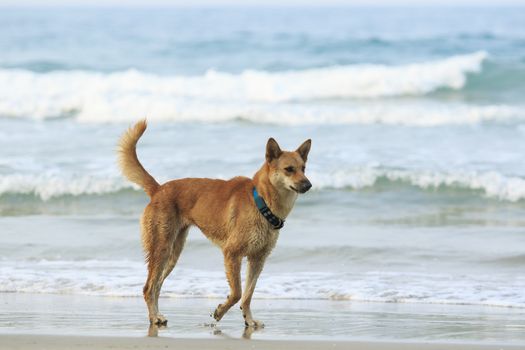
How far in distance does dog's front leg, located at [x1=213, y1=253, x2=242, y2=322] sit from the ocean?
4.99 ft

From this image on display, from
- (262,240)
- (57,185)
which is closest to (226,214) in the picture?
(262,240)

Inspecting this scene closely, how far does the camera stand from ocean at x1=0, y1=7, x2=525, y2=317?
9258 mm

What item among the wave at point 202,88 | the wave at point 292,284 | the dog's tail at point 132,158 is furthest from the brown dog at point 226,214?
the wave at point 202,88

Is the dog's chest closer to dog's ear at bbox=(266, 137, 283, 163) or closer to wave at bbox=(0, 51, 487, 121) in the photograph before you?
dog's ear at bbox=(266, 137, 283, 163)

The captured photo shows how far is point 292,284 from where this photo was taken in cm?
870

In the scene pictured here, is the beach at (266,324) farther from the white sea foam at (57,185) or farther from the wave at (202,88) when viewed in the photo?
the wave at (202,88)

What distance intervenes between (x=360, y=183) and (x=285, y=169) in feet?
23.1

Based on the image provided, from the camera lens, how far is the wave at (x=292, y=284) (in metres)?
8.26

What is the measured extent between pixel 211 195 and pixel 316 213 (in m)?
5.31

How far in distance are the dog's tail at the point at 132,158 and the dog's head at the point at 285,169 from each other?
0.98 metres

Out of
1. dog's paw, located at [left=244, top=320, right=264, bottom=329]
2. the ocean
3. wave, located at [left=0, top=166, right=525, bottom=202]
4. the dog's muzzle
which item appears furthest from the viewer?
wave, located at [left=0, top=166, right=525, bottom=202]

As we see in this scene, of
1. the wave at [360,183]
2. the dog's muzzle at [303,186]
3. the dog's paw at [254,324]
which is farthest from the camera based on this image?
the wave at [360,183]

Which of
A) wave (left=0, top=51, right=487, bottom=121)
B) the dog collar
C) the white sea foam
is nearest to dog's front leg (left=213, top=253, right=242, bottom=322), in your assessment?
the dog collar

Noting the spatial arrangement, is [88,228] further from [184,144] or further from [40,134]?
[40,134]
